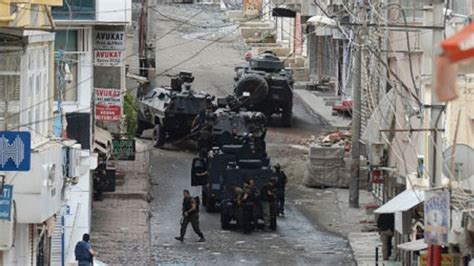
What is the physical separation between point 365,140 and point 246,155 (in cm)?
277

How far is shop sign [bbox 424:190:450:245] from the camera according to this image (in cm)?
1430

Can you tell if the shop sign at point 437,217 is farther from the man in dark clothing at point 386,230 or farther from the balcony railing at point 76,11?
the balcony railing at point 76,11

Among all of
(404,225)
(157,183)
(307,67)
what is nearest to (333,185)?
(157,183)

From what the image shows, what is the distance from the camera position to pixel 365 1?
26.2 metres

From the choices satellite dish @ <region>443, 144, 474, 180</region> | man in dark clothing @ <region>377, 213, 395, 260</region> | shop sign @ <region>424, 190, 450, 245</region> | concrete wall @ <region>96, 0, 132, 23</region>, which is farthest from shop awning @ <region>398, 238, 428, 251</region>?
concrete wall @ <region>96, 0, 132, 23</region>

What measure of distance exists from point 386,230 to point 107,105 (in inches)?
245

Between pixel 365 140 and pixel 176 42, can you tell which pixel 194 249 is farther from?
pixel 176 42

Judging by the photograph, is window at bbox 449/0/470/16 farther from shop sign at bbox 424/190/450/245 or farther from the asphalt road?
the asphalt road

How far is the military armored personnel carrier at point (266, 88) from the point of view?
38.9 metres

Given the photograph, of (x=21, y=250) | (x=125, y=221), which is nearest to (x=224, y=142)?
(x=125, y=221)

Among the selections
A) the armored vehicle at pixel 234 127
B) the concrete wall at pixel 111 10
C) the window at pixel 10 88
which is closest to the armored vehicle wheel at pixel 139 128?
the armored vehicle at pixel 234 127

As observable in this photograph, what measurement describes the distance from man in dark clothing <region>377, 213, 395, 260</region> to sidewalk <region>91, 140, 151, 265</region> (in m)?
4.18

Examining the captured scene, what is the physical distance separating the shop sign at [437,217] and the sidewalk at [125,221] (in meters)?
10.8

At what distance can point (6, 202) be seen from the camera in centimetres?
1633
